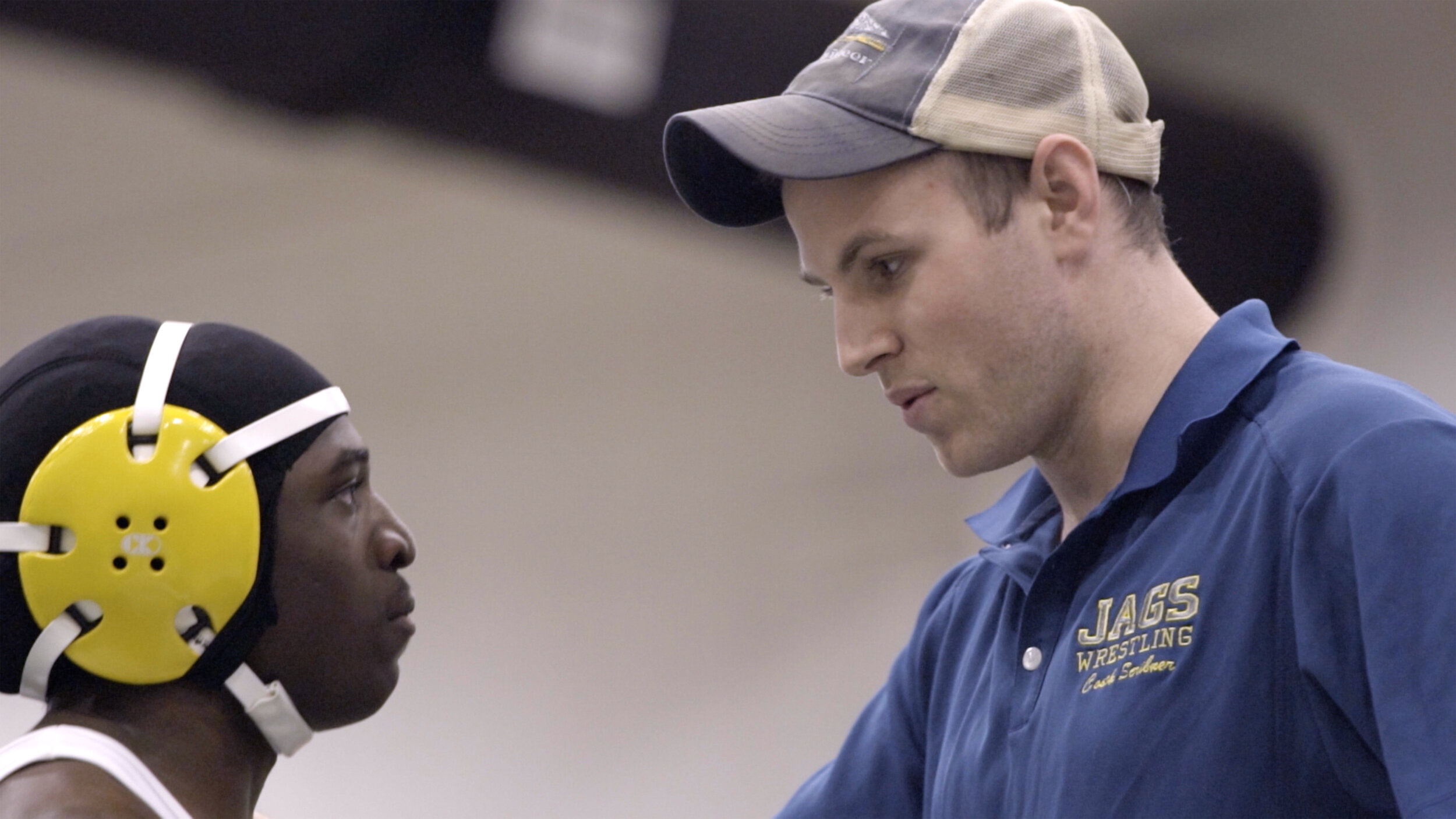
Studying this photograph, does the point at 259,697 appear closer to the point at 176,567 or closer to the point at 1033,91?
the point at 176,567

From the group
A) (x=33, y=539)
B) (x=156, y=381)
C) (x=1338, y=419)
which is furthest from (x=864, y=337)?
(x=33, y=539)

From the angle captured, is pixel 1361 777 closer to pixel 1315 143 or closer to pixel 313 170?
pixel 1315 143

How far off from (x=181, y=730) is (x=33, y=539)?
0.24 meters

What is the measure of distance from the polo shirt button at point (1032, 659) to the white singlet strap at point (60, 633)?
2.95ft

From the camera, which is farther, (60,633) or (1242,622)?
(60,633)

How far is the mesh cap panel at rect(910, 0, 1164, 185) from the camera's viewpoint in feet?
4.58

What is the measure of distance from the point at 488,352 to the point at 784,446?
109 cm

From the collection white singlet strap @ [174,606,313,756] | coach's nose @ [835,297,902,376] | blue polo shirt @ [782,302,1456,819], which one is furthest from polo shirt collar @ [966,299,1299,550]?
white singlet strap @ [174,606,313,756]

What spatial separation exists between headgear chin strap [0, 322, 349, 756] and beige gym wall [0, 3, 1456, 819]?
10.6 feet

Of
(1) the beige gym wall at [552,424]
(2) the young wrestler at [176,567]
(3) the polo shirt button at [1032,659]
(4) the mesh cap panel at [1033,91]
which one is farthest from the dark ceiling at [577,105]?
(3) the polo shirt button at [1032,659]

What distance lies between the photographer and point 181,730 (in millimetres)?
1508

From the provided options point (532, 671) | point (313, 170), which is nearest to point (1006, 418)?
point (532, 671)

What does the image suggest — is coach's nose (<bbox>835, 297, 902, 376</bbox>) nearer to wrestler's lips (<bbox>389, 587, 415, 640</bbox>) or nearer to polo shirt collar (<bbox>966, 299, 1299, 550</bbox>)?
polo shirt collar (<bbox>966, 299, 1299, 550</bbox>)

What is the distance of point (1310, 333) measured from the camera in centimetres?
444
